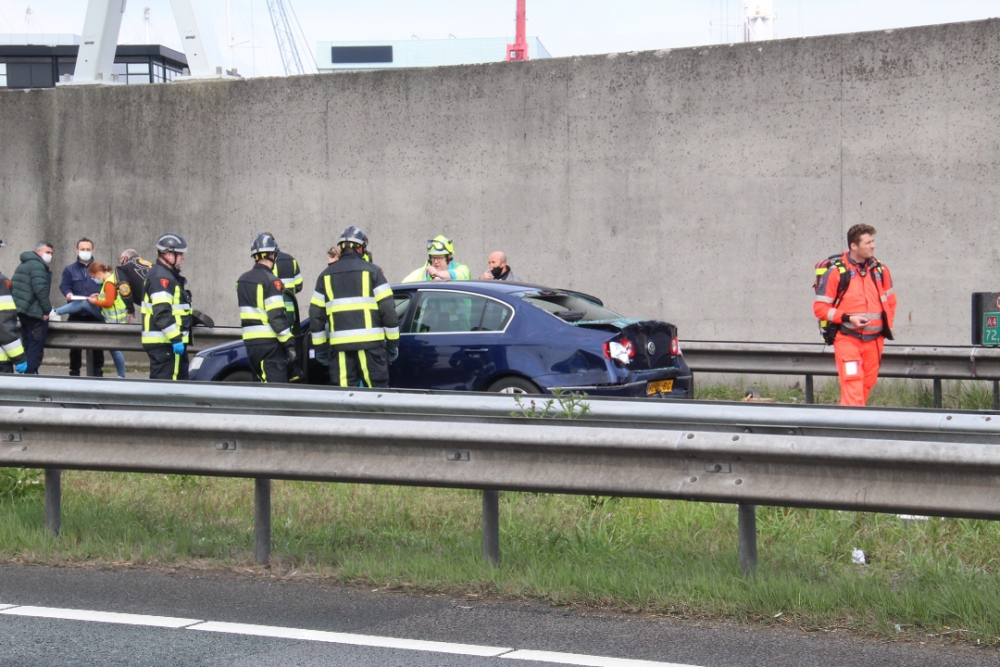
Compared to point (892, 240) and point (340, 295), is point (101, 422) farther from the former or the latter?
point (892, 240)

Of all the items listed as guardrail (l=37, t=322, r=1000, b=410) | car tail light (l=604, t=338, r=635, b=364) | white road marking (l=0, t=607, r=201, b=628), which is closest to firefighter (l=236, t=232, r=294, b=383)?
car tail light (l=604, t=338, r=635, b=364)

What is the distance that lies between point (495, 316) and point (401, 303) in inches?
38.4

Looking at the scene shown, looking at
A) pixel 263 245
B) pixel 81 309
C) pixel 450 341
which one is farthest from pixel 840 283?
pixel 81 309

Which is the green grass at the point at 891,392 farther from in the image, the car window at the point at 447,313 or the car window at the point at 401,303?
the car window at the point at 401,303

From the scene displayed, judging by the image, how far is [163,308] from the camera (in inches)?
468

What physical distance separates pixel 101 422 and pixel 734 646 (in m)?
3.22

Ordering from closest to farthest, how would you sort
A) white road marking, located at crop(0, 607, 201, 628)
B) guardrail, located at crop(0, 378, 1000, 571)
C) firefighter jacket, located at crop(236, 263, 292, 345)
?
guardrail, located at crop(0, 378, 1000, 571)
white road marking, located at crop(0, 607, 201, 628)
firefighter jacket, located at crop(236, 263, 292, 345)

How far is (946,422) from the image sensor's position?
6371mm

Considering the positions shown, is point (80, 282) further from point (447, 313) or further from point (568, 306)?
point (568, 306)

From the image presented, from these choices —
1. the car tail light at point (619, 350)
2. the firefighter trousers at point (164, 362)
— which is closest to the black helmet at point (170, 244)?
the firefighter trousers at point (164, 362)

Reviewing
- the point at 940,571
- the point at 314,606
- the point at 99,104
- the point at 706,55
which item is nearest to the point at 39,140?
the point at 99,104

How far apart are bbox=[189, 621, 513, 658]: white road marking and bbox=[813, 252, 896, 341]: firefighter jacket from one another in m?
5.73

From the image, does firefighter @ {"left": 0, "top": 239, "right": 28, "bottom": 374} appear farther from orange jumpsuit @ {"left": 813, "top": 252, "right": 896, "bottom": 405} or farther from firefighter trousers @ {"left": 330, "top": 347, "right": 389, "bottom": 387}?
orange jumpsuit @ {"left": 813, "top": 252, "right": 896, "bottom": 405}

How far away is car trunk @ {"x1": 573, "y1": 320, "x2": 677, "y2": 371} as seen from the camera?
10.0 m
